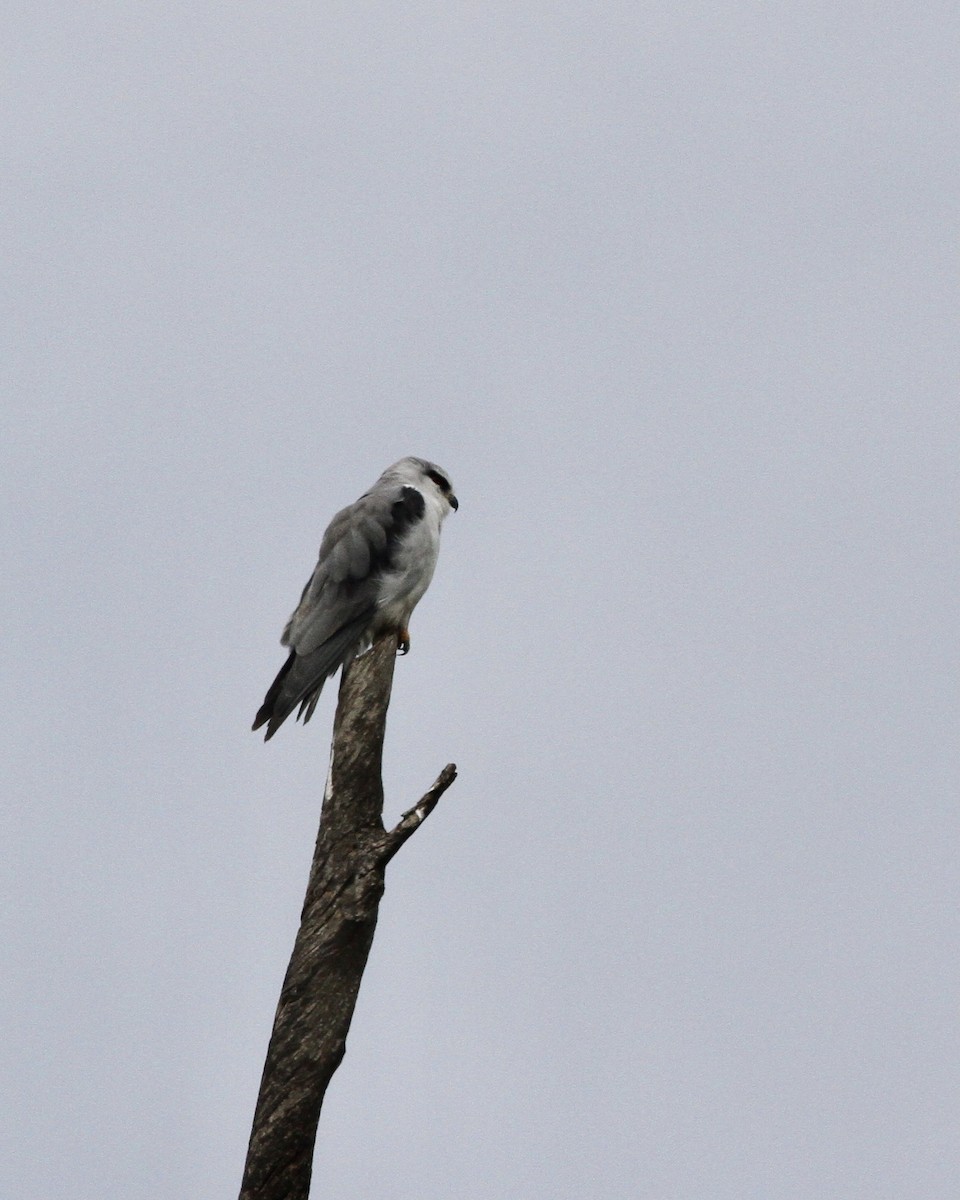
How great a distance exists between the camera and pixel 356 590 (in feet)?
37.2

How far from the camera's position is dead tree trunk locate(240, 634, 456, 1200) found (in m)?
8.59

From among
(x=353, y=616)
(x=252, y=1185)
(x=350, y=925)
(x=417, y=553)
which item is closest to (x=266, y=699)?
(x=353, y=616)

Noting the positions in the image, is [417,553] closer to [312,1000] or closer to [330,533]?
[330,533]

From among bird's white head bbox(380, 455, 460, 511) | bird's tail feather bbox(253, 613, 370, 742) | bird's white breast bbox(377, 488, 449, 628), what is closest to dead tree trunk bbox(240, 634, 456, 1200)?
bird's tail feather bbox(253, 613, 370, 742)

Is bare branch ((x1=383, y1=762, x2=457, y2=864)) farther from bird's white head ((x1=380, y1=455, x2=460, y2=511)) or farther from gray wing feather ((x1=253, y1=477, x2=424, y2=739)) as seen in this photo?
bird's white head ((x1=380, y1=455, x2=460, y2=511))

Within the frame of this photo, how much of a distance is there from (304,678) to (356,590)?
0.79 meters

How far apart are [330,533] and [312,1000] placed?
13.3ft

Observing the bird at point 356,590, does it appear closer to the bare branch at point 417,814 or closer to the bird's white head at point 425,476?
the bird's white head at point 425,476

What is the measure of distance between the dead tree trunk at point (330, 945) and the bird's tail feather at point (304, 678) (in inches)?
48.5

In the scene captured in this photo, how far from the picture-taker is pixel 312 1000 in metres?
8.83

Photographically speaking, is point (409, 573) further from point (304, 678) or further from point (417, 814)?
point (417, 814)

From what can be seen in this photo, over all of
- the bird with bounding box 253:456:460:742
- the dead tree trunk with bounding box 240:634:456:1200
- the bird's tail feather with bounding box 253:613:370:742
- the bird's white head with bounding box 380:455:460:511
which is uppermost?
the bird's white head with bounding box 380:455:460:511

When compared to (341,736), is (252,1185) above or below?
below

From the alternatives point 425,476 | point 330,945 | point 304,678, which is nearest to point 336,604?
point 304,678
